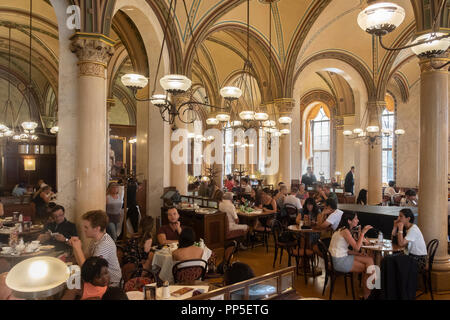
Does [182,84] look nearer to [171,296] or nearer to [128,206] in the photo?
[171,296]

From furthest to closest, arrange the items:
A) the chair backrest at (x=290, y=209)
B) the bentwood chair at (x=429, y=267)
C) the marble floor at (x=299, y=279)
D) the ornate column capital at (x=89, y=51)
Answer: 1. the chair backrest at (x=290, y=209)
2. the ornate column capital at (x=89, y=51)
3. the marble floor at (x=299, y=279)
4. the bentwood chair at (x=429, y=267)

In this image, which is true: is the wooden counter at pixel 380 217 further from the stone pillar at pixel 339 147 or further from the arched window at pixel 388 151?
the arched window at pixel 388 151

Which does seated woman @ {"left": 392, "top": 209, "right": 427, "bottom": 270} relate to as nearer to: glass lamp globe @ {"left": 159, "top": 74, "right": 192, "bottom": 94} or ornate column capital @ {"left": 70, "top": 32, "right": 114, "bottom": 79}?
glass lamp globe @ {"left": 159, "top": 74, "right": 192, "bottom": 94}

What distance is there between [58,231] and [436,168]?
5.68m

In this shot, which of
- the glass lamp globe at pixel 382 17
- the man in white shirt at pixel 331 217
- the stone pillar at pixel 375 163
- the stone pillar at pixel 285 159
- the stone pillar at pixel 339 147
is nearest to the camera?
the glass lamp globe at pixel 382 17

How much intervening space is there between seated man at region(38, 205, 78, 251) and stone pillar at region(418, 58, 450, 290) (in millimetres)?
5306

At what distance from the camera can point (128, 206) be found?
770cm

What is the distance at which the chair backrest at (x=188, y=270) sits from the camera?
3.46 meters

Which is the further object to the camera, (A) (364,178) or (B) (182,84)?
(A) (364,178)

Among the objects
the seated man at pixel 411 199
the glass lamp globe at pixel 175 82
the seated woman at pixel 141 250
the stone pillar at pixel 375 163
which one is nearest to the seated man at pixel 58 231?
the seated woman at pixel 141 250

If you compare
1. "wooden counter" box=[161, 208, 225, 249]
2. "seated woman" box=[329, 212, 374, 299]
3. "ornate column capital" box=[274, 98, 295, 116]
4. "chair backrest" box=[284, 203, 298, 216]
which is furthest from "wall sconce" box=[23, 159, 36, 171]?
"seated woman" box=[329, 212, 374, 299]

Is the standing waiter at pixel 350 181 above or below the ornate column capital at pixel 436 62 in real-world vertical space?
below
